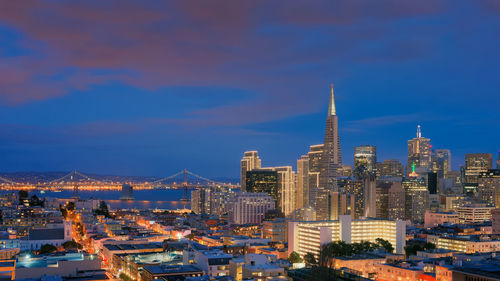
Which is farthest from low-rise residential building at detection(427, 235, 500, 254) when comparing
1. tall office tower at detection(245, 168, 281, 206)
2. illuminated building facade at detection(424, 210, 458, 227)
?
tall office tower at detection(245, 168, 281, 206)

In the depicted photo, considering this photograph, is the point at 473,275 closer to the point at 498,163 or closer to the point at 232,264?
the point at 232,264

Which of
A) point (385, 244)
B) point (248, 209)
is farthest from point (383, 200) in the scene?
point (385, 244)

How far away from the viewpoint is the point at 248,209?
9019cm

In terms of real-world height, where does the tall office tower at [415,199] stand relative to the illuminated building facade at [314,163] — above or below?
below

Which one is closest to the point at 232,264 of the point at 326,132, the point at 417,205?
the point at 417,205

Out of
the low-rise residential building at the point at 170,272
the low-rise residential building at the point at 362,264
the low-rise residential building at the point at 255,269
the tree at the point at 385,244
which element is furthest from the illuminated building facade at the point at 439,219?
the low-rise residential building at the point at 170,272

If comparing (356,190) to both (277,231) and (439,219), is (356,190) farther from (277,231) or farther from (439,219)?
(277,231)

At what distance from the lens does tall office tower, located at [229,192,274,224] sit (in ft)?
295

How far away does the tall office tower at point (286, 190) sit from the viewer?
389 ft

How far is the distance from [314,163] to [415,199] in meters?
29.7

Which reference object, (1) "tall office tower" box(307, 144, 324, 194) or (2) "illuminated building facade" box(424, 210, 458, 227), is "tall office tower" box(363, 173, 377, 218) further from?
(1) "tall office tower" box(307, 144, 324, 194)

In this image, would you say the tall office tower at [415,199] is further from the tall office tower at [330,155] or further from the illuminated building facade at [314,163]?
the illuminated building facade at [314,163]

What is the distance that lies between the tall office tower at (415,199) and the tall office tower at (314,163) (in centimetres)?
2390

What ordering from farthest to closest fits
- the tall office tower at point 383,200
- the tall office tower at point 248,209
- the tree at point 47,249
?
the tall office tower at point 383,200, the tall office tower at point 248,209, the tree at point 47,249
